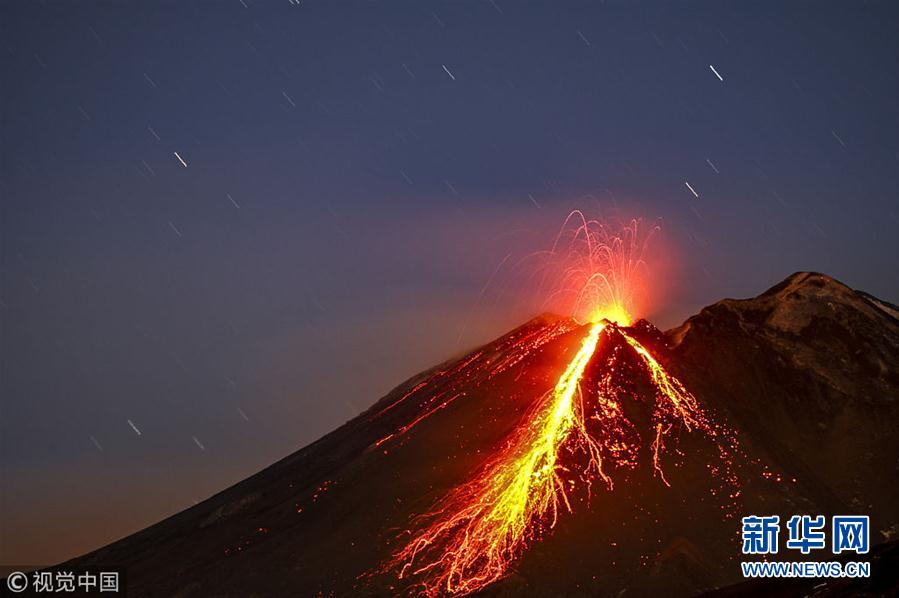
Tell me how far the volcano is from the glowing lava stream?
0.40 ft

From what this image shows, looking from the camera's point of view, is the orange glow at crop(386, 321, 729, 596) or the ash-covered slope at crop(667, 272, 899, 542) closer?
the orange glow at crop(386, 321, 729, 596)

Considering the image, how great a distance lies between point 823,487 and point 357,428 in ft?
127

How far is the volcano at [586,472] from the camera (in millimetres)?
51188

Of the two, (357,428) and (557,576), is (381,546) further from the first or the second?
(357,428)

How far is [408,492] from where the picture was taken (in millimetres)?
59875

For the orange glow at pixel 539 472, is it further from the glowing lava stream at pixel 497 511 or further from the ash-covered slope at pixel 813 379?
the ash-covered slope at pixel 813 379

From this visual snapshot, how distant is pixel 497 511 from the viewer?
5453 cm

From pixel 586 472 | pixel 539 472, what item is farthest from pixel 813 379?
pixel 539 472

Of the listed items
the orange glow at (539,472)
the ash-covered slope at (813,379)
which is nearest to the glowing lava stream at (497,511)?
the orange glow at (539,472)

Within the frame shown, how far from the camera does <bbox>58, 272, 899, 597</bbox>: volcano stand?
5119 cm

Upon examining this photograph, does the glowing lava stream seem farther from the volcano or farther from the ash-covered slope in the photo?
the ash-covered slope

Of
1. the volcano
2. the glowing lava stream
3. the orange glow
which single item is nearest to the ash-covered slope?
the volcano

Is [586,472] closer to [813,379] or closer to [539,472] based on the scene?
[539,472]

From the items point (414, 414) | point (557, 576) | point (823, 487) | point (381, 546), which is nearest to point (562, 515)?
point (557, 576)
